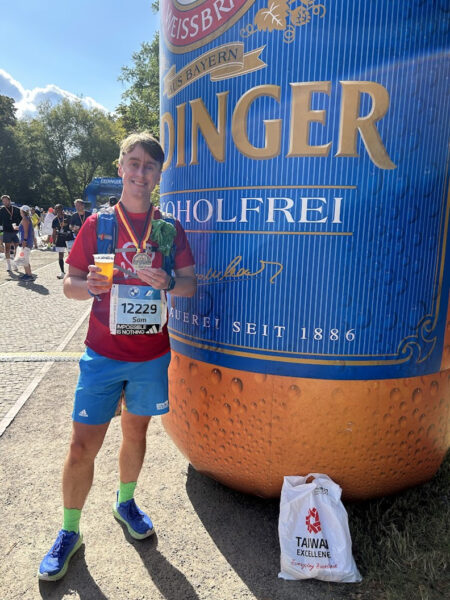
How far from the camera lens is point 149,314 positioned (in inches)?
89.5

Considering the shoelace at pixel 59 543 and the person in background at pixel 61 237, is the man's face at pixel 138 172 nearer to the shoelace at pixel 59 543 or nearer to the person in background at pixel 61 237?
the shoelace at pixel 59 543

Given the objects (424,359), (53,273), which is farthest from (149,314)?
(53,273)

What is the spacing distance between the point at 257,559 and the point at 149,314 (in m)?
1.42

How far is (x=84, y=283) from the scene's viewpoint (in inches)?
86.0

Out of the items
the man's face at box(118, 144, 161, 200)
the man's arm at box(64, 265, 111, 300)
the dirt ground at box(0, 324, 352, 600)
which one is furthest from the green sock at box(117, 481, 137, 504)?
the man's face at box(118, 144, 161, 200)

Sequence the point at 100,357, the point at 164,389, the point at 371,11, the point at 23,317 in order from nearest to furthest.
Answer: the point at 371,11 < the point at 100,357 < the point at 164,389 < the point at 23,317

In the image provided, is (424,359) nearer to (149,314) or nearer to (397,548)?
(397,548)

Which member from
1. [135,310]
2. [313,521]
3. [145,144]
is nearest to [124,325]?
[135,310]

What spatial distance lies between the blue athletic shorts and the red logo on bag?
0.91 m

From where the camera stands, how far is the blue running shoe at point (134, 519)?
2.50 meters

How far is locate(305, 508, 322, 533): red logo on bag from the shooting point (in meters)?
2.25

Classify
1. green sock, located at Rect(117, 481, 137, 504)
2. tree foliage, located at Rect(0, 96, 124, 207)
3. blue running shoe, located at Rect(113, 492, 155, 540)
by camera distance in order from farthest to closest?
tree foliage, located at Rect(0, 96, 124, 207)
green sock, located at Rect(117, 481, 137, 504)
blue running shoe, located at Rect(113, 492, 155, 540)

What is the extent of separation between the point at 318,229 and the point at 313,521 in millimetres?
1453

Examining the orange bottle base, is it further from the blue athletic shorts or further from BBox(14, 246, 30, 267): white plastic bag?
BBox(14, 246, 30, 267): white plastic bag
